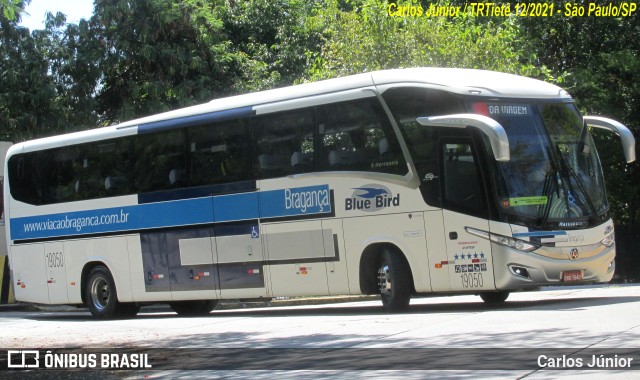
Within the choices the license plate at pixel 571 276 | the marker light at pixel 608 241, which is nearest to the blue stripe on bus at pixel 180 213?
the license plate at pixel 571 276

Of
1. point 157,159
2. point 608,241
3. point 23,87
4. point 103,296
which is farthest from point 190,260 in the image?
point 23,87

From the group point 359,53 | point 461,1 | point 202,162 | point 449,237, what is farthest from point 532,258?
point 461,1

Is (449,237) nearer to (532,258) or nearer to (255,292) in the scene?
(532,258)

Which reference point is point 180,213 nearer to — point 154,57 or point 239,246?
point 239,246

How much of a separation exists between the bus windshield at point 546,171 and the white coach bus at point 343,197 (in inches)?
0.9

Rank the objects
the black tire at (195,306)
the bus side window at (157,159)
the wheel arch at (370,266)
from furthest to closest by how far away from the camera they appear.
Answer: the black tire at (195,306) → the bus side window at (157,159) → the wheel arch at (370,266)

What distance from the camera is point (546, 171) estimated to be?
1573cm

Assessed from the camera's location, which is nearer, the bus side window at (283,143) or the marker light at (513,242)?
the marker light at (513,242)

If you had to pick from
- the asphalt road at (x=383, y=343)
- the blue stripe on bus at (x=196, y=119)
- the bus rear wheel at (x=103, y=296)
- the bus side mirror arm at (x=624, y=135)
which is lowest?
the asphalt road at (x=383, y=343)

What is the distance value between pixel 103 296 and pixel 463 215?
847cm

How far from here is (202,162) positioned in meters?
19.0

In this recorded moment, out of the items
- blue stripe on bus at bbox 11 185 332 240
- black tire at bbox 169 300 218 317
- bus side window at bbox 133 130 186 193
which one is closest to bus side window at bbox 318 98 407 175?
blue stripe on bus at bbox 11 185 332 240

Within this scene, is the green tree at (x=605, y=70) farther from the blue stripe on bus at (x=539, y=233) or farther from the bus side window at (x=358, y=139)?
the blue stripe on bus at (x=539, y=233)

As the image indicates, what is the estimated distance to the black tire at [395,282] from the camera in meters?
16.3
